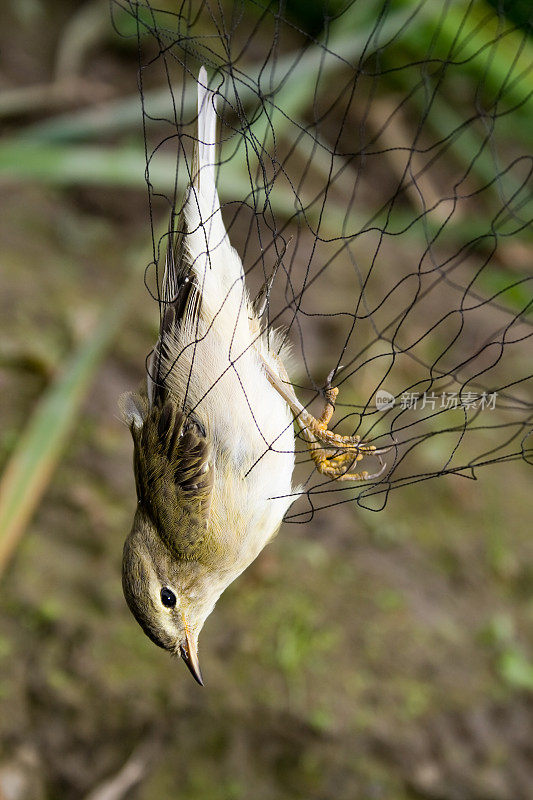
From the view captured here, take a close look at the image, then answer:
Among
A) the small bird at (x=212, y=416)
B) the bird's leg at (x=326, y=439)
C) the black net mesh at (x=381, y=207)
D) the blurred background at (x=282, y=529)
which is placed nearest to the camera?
the bird's leg at (x=326, y=439)

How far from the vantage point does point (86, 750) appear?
8.71ft

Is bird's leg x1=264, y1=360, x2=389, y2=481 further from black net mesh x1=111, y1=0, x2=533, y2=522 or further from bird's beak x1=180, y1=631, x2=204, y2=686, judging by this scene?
black net mesh x1=111, y1=0, x2=533, y2=522

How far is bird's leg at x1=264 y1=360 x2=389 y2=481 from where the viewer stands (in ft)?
Result: 5.15

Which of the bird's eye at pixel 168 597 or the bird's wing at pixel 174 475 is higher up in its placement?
the bird's wing at pixel 174 475

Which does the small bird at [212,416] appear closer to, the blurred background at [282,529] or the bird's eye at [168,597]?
the bird's eye at [168,597]

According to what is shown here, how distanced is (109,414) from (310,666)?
1.24 m

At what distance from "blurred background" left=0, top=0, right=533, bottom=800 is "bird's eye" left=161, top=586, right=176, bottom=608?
18.5 inches

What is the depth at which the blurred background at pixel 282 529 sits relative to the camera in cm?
266

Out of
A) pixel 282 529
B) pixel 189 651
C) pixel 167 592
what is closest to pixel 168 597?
pixel 167 592

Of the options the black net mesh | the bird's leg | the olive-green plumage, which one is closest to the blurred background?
the black net mesh

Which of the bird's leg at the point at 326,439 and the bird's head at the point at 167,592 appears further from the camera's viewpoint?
the bird's head at the point at 167,592

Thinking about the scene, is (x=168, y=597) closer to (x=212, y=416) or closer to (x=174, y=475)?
(x=174, y=475)

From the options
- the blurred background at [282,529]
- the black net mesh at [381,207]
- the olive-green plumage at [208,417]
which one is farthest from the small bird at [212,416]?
the black net mesh at [381,207]

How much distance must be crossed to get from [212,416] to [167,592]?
1.47 feet
